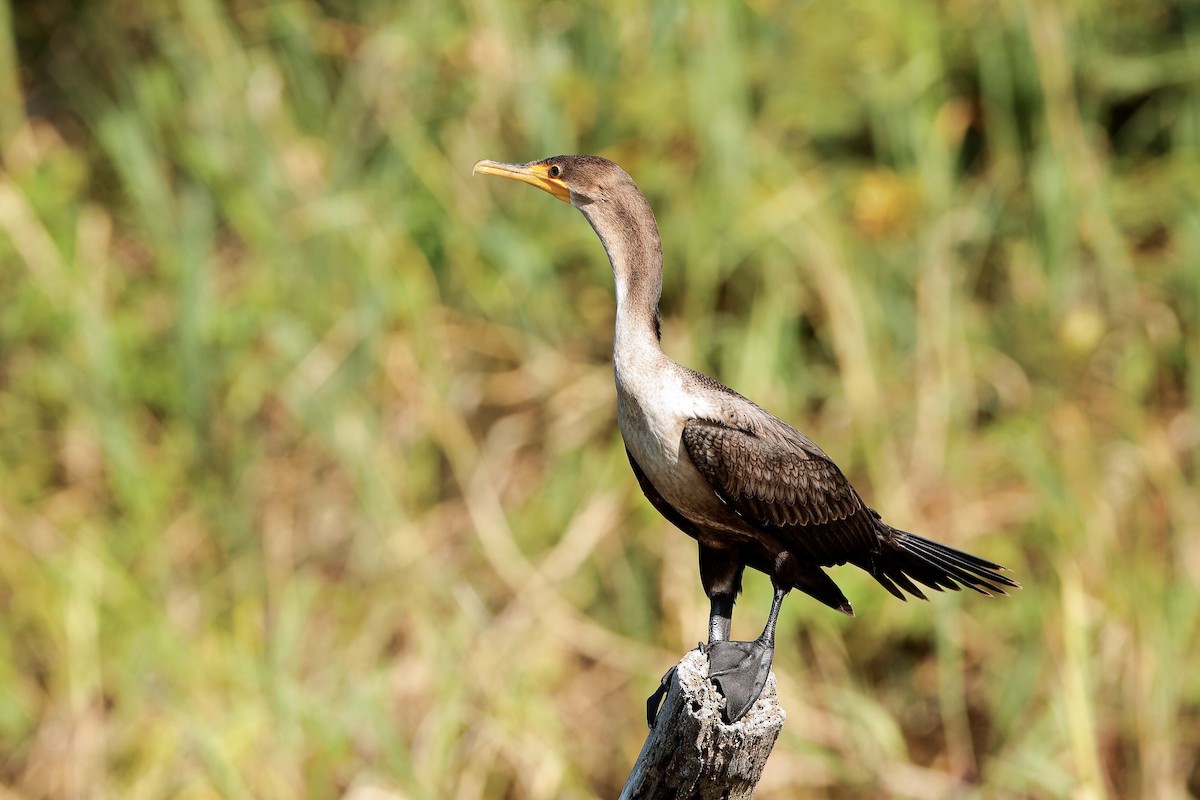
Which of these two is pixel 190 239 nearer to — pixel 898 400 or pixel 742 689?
pixel 898 400

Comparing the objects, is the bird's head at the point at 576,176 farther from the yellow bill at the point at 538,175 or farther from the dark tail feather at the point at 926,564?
the dark tail feather at the point at 926,564

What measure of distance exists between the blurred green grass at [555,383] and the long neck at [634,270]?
100 inches

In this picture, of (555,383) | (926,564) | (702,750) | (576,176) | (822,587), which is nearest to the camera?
(702,750)

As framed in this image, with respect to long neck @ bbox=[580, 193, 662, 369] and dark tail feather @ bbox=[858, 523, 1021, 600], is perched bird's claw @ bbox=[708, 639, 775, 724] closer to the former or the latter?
dark tail feather @ bbox=[858, 523, 1021, 600]

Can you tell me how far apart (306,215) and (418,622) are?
6.67 feet

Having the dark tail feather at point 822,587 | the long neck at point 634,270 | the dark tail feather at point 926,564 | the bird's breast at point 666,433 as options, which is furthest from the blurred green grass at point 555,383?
the long neck at point 634,270

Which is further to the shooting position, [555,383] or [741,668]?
[555,383]

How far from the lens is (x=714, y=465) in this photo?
10.1 ft

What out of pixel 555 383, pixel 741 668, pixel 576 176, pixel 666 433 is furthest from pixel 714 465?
pixel 555 383

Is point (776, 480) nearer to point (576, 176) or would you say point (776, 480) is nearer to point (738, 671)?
point (738, 671)

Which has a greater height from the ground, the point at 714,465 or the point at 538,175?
the point at 538,175

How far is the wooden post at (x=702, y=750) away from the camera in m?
2.83

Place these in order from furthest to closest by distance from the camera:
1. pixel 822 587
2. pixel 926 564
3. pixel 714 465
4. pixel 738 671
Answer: pixel 926 564 → pixel 822 587 → pixel 714 465 → pixel 738 671

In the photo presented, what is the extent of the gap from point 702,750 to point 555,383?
3.83m
